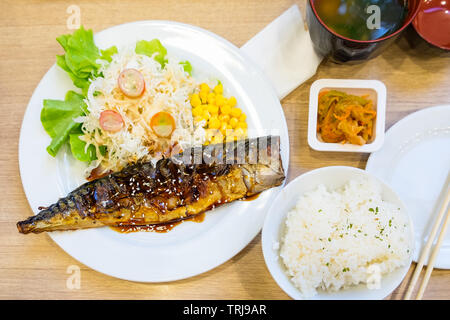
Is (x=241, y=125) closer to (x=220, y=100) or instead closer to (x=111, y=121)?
(x=220, y=100)

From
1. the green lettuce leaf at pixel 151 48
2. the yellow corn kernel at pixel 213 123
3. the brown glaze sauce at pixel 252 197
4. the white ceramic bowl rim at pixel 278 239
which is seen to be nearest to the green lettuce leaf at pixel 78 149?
the green lettuce leaf at pixel 151 48

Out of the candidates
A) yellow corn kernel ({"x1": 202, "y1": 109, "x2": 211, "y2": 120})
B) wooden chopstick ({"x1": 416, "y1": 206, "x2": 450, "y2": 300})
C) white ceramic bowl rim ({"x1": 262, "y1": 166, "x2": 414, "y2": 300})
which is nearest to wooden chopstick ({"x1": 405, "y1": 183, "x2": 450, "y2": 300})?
wooden chopstick ({"x1": 416, "y1": 206, "x2": 450, "y2": 300})

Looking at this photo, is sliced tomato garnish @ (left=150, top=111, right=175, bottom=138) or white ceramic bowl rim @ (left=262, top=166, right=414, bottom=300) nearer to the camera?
white ceramic bowl rim @ (left=262, top=166, right=414, bottom=300)

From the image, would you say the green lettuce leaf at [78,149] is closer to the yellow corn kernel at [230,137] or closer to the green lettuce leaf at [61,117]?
the green lettuce leaf at [61,117]

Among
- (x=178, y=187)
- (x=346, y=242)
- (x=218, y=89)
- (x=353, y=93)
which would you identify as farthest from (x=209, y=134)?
(x=346, y=242)

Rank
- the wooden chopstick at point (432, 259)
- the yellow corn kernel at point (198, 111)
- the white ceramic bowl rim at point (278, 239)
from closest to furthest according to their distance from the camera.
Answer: the white ceramic bowl rim at point (278, 239), the wooden chopstick at point (432, 259), the yellow corn kernel at point (198, 111)

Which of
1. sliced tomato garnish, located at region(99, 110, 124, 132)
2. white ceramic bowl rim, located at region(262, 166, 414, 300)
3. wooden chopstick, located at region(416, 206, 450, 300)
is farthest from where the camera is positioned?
sliced tomato garnish, located at region(99, 110, 124, 132)

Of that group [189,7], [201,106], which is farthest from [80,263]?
[189,7]

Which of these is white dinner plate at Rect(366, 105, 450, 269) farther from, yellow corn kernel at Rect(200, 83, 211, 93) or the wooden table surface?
yellow corn kernel at Rect(200, 83, 211, 93)
